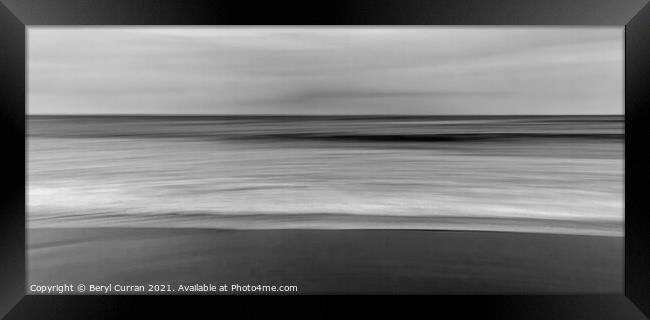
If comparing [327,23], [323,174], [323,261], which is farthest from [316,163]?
[327,23]

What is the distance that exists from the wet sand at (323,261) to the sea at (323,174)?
0.12 ft

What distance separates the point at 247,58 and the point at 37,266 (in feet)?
2.90

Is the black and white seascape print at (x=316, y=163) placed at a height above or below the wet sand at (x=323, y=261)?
above

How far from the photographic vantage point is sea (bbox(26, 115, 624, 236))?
1.39m

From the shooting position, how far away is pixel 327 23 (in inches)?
52.0

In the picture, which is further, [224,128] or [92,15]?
[224,128]

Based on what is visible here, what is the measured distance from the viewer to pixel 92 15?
1294 millimetres

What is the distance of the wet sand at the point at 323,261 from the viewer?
1.38 meters

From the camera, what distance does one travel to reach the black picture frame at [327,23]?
1295 millimetres

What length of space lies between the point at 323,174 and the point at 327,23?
444 mm

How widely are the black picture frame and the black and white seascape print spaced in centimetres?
4

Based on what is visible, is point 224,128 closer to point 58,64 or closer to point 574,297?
point 58,64

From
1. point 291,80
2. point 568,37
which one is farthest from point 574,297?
point 291,80

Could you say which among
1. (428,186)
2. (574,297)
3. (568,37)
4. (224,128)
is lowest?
(574,297)
